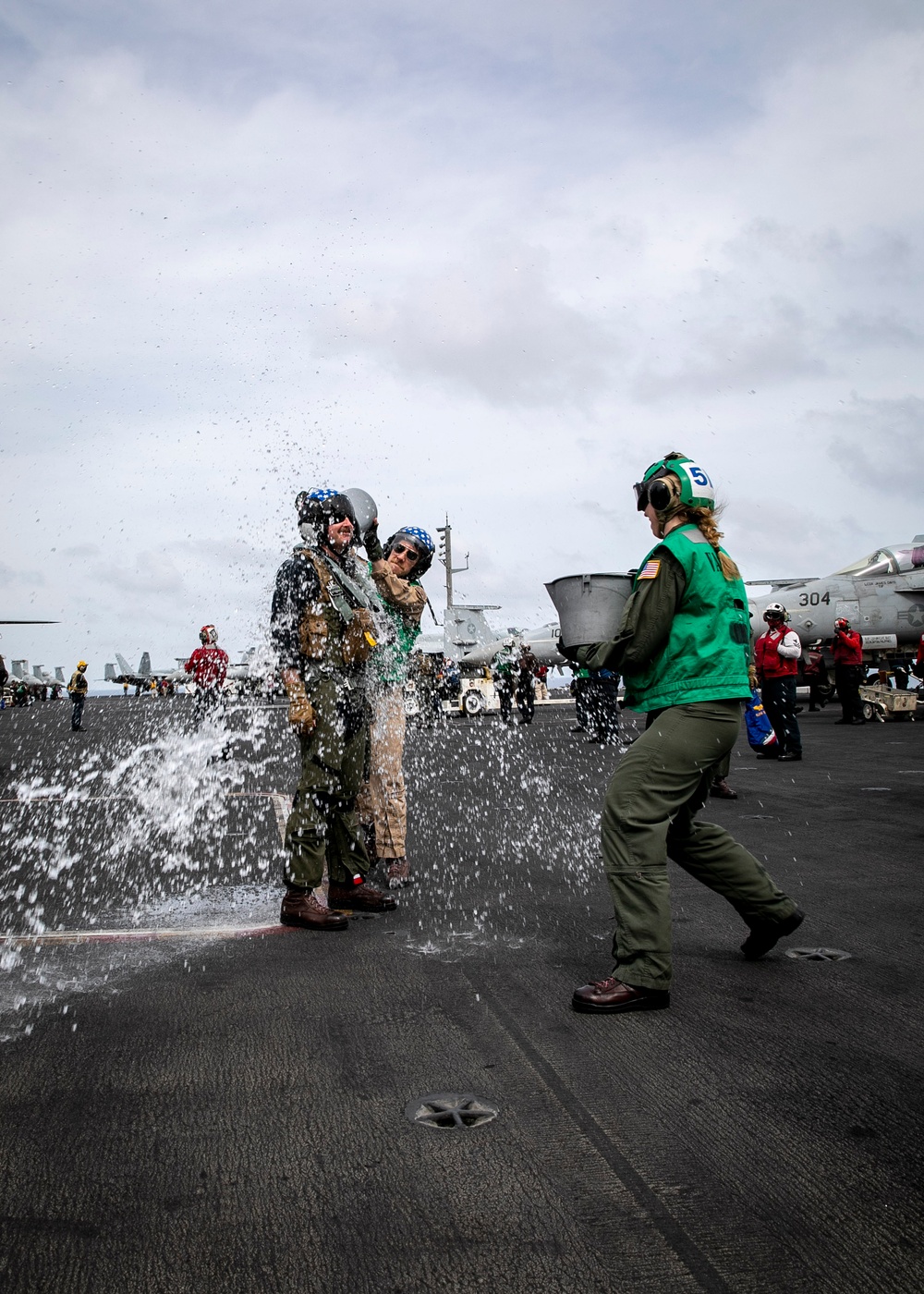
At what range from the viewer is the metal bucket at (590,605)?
370 cm

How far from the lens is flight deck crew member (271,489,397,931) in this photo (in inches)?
182

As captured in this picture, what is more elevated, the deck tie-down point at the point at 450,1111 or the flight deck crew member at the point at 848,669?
the flight deck crew member at the point at 848,669

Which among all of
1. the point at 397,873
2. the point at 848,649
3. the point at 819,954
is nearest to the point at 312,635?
the point at 397,873

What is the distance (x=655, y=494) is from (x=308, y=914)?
2495mm

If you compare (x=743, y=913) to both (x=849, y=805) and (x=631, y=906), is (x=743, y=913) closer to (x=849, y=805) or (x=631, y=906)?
(x=631, y=906)

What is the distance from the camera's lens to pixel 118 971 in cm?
389

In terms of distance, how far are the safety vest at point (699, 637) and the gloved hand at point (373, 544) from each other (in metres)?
2.38

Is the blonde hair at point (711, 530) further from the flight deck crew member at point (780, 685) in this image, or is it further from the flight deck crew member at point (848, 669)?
the flight deck crew member at point (848, 669)

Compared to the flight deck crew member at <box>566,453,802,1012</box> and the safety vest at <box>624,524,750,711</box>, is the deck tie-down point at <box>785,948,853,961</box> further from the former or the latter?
the safety vest at <box>624,524,750,711</box>

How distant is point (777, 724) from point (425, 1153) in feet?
37.9

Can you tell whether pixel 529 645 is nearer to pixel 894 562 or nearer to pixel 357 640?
pixel 894 562

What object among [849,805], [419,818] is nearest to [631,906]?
[419,818]

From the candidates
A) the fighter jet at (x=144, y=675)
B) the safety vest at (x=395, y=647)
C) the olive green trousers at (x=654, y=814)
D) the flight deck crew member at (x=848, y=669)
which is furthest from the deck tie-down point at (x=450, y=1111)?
the fighter jet at (x=144, y=675)

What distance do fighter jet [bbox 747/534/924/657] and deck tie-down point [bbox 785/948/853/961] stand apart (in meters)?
20.6
